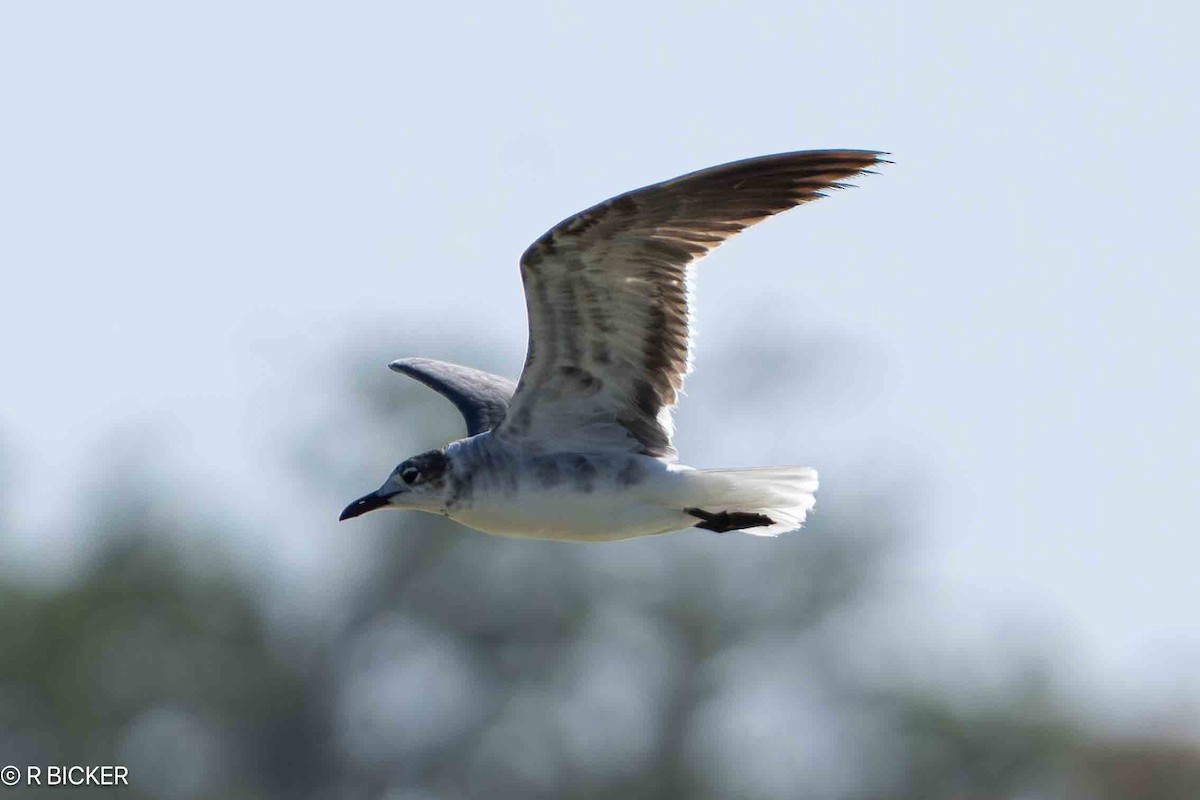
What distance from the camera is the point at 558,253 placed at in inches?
321

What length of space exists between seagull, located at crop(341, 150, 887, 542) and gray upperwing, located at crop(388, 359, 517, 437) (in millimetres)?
619

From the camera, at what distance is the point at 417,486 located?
8711mm

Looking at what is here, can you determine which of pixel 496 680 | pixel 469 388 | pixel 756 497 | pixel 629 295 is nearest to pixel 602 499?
pixel 756 497

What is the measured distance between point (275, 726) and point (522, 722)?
11.8 ft

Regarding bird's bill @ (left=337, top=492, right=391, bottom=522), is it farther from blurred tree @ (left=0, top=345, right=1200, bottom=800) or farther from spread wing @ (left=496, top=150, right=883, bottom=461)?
blurred tree @ (left=0, top=345, right=1200, bottom=800)

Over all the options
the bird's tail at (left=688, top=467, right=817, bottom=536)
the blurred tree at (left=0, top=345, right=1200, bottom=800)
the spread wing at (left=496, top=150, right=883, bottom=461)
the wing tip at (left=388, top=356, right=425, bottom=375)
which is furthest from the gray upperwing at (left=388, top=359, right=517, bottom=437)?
the blurred tree at (left=0, top=345, right=1200, bottom=800)

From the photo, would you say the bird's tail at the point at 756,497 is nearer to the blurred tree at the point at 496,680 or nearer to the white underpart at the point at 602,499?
the white underpart at the point at 602,499

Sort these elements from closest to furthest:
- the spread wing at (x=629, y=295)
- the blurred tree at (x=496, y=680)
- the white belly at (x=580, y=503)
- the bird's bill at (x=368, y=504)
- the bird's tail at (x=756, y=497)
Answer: the spread wing at (x=629, y=295) → the white belly at (x=580, y=503) → the bird's tail at (x=756, y=497) → the bird's bill at (x=368, y=504) → the blurred tree at (x=496, y=680)

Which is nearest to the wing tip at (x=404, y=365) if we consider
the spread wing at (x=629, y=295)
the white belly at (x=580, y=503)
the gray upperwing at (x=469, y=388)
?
the gray upperwing at (x=469, y=388)

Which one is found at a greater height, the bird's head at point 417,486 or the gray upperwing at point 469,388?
the gray upperwing at point 469,388

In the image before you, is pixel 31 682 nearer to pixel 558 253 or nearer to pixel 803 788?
pixel 803 788

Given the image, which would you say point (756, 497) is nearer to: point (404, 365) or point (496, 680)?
point (404, 365)

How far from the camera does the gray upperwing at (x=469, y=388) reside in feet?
31.8

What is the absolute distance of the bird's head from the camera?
865cm
